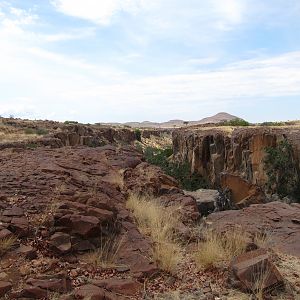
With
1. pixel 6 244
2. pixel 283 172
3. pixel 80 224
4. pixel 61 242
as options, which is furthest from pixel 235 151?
pixel 6 244

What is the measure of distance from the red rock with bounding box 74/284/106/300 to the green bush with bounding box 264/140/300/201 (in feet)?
69.9

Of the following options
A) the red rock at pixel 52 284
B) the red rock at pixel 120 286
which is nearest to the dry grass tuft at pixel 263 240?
the red rock at pixel 120 286

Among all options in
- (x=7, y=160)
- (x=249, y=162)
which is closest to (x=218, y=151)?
(x=249, y=162)

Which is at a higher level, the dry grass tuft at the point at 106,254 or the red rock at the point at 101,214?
the red rock at the point at 101,214

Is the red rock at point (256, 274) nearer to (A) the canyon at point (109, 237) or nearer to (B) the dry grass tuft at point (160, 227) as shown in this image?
(A) the canyon at point (109, 237)

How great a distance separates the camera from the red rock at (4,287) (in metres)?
4.14

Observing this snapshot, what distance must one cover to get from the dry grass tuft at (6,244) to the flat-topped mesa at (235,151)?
61.3ft

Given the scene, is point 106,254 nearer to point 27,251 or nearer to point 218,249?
point 27,251

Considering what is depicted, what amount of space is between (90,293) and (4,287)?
0.83 m

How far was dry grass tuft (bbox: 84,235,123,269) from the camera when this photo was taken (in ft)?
17.1

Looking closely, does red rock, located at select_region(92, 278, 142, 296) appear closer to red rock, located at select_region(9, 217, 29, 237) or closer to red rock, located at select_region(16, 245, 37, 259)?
red rock, located at select_region(16, 245, 37, 259)

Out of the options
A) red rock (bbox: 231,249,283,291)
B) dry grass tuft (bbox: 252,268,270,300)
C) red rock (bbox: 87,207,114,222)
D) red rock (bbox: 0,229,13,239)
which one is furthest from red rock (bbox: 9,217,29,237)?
Answer: dry grass tuft (bbox: 252,268,270,300)

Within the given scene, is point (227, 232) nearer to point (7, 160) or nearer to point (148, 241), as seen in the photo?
point (148, 241)

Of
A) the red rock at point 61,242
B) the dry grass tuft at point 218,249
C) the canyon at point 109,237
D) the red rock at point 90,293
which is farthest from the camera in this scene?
the dry grass tuft at point 218,249
